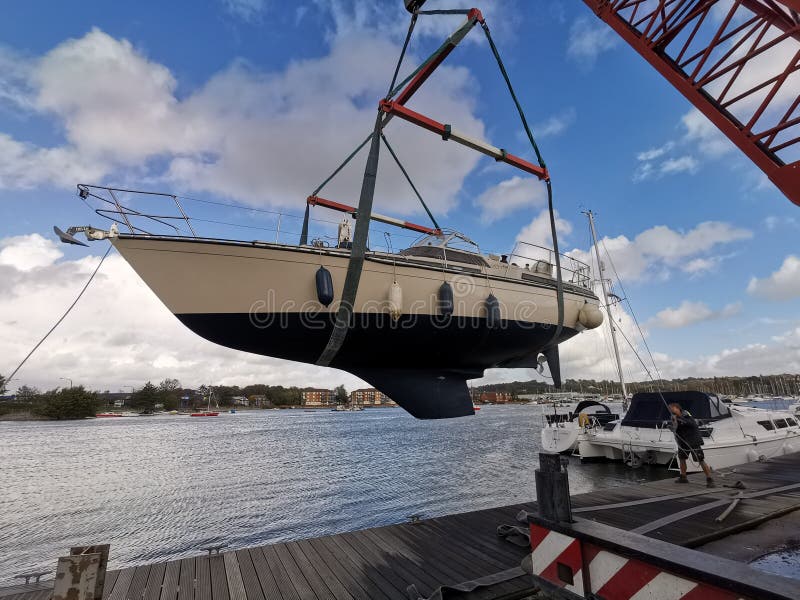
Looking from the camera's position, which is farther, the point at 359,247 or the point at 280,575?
the point at 359,247

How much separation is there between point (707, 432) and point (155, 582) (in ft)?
45.2

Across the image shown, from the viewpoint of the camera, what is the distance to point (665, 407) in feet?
41.4

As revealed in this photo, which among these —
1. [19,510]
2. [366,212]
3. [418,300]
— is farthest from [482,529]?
[19,510]

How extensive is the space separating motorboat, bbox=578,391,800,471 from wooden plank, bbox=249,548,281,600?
37.6ft

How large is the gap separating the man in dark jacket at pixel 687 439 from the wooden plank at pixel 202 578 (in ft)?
23.6

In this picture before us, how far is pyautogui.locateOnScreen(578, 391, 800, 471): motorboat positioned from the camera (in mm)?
11203

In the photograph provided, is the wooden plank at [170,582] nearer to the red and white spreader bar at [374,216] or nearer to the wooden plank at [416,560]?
the wooden plank at [416,560]

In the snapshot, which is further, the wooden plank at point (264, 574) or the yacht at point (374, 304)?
the yacht at point (374, 304)

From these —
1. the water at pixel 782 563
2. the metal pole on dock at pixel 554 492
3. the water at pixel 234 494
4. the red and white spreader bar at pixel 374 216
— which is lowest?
the water at pixel 234 494

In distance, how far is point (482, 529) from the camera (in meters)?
4.51

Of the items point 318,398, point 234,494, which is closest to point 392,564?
point 234,494

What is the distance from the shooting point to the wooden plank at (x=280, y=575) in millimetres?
3135

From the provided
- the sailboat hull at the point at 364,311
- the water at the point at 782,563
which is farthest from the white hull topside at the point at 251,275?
the water at the point at 782,563

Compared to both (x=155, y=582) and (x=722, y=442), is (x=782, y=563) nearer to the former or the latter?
(x=155, y=582)
